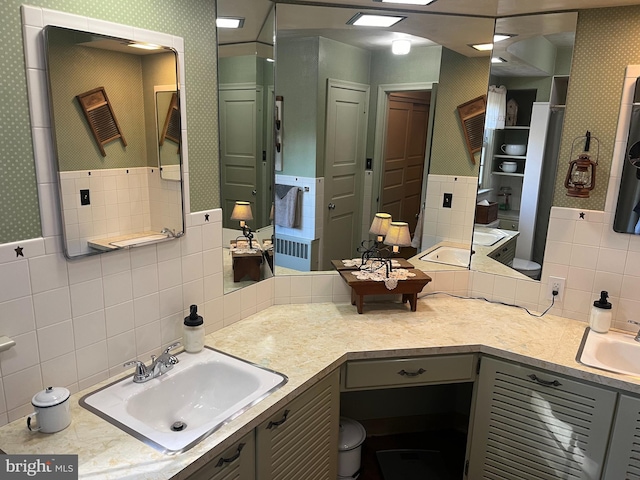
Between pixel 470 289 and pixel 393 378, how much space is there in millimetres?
824

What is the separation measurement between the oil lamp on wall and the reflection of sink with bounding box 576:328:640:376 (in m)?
0.64

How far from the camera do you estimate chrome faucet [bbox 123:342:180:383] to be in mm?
1579

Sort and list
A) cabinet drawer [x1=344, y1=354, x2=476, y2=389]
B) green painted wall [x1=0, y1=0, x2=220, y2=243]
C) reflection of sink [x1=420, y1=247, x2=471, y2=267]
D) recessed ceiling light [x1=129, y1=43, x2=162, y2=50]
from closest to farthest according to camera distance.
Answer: green painted wall [x1=0, y1=0, x2=220, y2=243] → recessed ceiling light [x1=129, y1=43, x2=162, y2=50] → cabinet drawer [x1=344, y1=354, x2=476, y2=389] → reflection of sink [x1=420, y1=247, x2=471, y2=267]

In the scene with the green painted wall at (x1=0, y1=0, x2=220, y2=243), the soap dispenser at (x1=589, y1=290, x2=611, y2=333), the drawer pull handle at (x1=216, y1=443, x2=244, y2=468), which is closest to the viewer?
the green painted wall at (x1=0, y1=0, x2=220, y2=243)

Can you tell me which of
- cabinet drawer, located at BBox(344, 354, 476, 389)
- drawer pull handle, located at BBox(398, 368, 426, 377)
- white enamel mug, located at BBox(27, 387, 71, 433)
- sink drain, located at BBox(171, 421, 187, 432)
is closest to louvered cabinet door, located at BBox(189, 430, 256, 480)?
sink drain, located at BBox(171, 421, 187, 432)

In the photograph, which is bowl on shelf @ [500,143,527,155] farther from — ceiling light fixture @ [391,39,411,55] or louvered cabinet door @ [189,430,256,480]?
louvered cabinet door @ [189,430,256,480]

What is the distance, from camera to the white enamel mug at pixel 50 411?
4.16 feet

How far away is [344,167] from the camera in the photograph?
232 centimetres

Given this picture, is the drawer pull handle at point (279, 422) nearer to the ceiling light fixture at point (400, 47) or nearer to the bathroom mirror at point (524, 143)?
the bathroom mirror at point (524, 143)

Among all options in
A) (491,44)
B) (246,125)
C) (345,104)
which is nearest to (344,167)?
(345,104)

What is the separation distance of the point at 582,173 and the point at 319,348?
1425mm

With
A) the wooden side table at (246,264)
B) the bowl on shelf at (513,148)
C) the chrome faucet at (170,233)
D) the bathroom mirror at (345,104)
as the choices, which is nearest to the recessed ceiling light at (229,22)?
the bathroom mirror at (345,104)

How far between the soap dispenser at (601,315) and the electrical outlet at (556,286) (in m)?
0.19

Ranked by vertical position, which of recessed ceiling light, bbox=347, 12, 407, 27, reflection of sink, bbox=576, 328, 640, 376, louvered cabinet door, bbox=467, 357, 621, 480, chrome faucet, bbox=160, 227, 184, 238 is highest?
recessed ceiling light, bbox=347, 12, 407, 27
